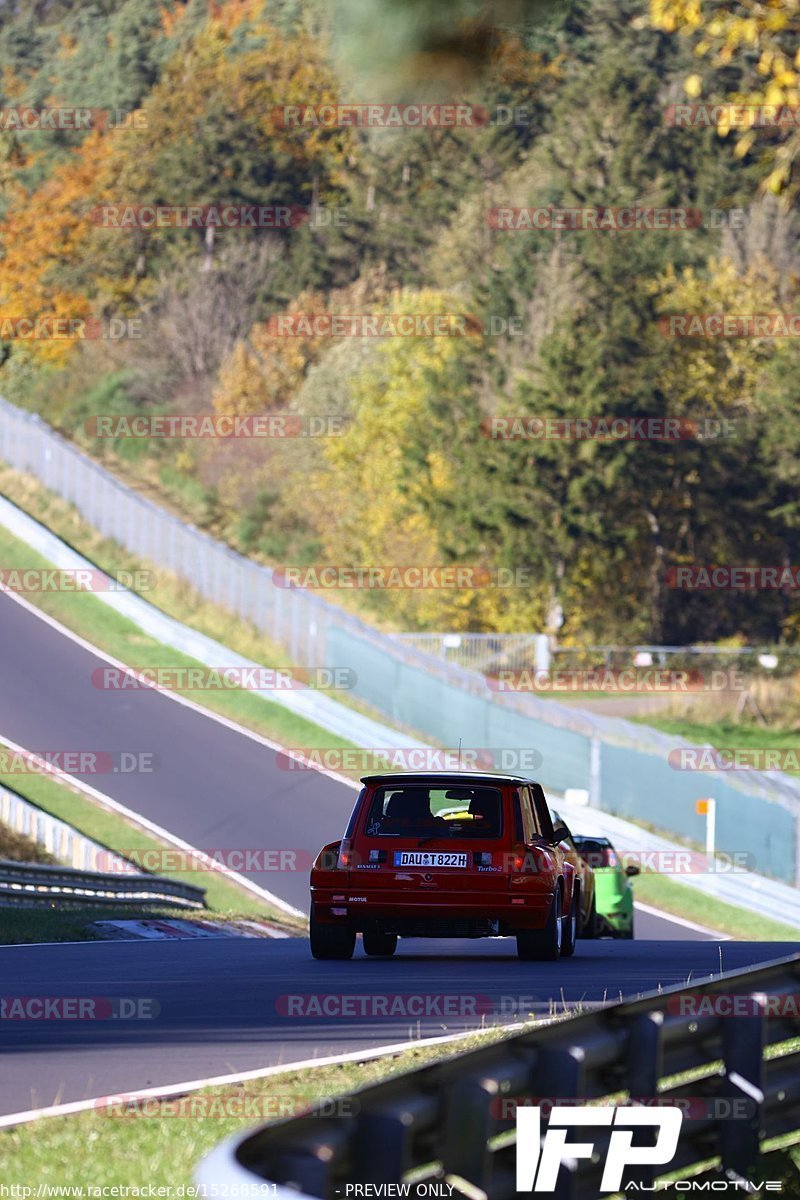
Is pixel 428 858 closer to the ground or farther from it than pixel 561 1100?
closer to the ground

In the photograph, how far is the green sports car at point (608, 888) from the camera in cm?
2411

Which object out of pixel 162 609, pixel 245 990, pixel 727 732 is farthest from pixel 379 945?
pixel 162 609

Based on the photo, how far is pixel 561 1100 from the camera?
598cm

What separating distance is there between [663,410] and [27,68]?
7249 centimetres

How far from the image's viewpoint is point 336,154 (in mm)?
104688

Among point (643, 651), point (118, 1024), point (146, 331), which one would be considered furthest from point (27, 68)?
point (118, 1024)

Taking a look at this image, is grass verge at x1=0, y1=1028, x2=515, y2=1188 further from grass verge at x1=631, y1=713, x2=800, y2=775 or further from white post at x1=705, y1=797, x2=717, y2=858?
grass verge at x1=631, y1=713, x2=800, y2=775

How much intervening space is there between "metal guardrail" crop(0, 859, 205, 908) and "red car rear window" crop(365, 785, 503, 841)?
9210 mm

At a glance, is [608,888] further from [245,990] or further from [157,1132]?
[157,1132]

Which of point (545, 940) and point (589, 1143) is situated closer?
point (589, 1143)

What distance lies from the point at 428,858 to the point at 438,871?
126mm

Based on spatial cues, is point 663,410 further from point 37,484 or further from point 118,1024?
point 118,1024

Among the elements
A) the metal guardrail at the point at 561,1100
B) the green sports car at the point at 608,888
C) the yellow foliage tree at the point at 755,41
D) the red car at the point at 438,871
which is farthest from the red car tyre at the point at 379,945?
the metal guardrail at the point at 561,1100

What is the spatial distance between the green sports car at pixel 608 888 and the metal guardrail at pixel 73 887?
587 cm
